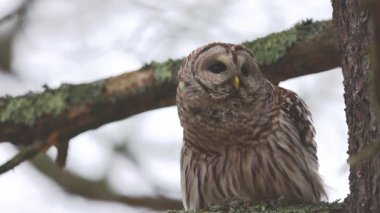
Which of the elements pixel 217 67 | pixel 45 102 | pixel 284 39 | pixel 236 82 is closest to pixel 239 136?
pixel 236 82

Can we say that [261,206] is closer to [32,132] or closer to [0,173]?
[0,173]

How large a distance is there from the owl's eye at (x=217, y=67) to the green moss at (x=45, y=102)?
0.70m

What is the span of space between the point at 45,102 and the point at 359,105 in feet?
8.14

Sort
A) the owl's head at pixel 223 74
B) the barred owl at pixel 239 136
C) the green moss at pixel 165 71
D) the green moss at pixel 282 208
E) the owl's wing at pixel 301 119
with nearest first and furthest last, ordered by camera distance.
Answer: the green moss at pixel 282 208 → the barred owl at pixel 239 136 → the owl's head at pixel 223 74 → the owl's wing at pixel 301 119 → the green moss at pixel 165 71

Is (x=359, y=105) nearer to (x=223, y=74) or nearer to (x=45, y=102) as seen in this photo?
(x=223, y=74)

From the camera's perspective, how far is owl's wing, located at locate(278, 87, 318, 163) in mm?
4470

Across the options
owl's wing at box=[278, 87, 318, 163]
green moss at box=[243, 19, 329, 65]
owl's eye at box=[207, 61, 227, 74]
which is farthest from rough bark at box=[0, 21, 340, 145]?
owl's eye at box=[207, 61, 227, 74]

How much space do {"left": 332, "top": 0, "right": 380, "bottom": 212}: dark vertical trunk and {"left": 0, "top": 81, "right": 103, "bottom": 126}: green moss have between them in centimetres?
218

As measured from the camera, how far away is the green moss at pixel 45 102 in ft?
15.0

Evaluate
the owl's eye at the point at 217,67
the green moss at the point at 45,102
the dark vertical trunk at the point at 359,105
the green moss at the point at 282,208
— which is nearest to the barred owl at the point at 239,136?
the owl's eye at the point at 217,67

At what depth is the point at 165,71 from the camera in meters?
4.72

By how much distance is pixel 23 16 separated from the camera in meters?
5.62

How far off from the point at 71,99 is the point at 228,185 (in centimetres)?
112

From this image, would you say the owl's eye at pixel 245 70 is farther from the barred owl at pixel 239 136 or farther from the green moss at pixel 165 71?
the green moss at pixel 165 71
